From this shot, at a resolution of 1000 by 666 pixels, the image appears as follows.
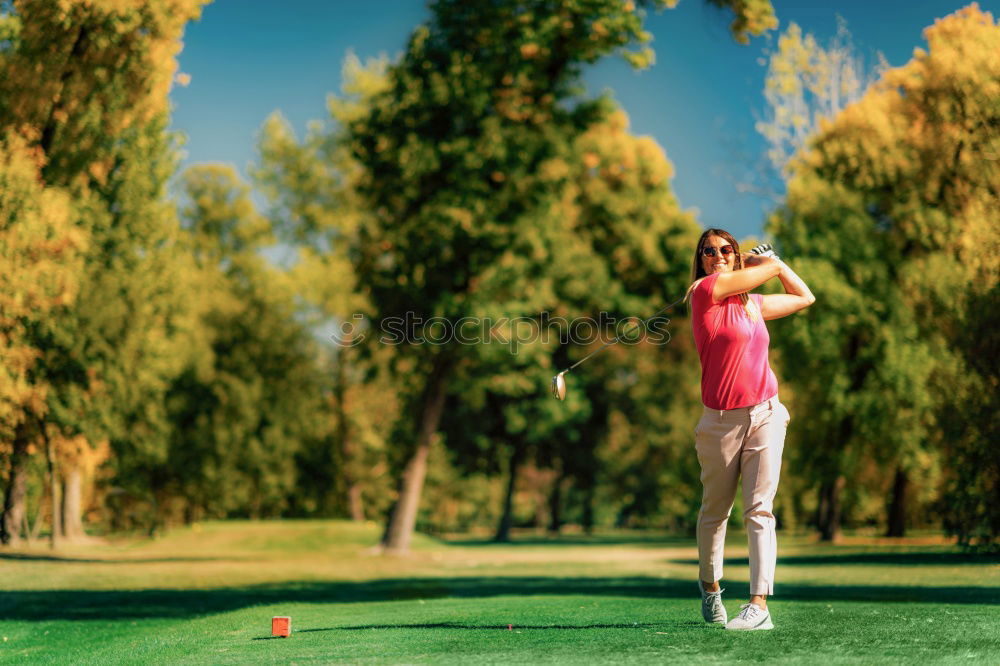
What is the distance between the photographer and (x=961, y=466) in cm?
1565

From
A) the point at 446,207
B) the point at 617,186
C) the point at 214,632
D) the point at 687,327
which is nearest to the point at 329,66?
the point at 617,186

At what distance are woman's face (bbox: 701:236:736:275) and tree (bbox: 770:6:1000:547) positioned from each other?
11.2m

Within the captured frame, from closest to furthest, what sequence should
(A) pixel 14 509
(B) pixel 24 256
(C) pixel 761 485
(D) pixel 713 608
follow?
(C) pixel 761 485 → (D) pixel 713 608 → (B) pixel 24 256 → (A) pixel 14 509

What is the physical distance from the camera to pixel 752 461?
689cm

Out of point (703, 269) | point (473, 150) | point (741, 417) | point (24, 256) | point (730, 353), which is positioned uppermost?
point (473, 150)

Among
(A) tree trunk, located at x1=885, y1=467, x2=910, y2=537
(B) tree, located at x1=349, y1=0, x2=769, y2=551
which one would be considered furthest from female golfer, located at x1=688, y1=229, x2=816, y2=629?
(A) tree trunk, located at x1=885, y1=467, x2=910, y2=537

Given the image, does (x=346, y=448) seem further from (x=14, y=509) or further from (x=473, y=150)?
(x=473, y=150)

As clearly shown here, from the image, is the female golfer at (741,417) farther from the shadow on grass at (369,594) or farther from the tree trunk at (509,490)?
the tree trunk at (509,490)

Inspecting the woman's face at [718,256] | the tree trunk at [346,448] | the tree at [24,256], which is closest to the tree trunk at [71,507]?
the tree trunk at [346,448]

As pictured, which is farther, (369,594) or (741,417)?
(369,594)

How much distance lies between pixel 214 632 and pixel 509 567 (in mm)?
16574

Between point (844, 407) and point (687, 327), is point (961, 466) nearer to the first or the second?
point (844, 407)

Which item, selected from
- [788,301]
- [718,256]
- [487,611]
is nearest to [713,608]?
[788,301]

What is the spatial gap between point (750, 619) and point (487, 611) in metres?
3.75
